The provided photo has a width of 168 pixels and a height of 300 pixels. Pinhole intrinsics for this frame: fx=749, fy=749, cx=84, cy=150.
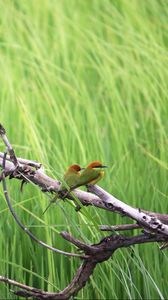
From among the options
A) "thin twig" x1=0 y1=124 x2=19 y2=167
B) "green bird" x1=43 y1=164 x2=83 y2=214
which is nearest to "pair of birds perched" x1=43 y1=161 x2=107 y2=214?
"green bird" x1=43 y1=164 x2=83 y2=214

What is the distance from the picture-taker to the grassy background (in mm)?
2650

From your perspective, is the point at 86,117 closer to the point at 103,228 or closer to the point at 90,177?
the point at 103,228

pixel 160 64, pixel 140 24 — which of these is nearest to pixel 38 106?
pixel 160 64

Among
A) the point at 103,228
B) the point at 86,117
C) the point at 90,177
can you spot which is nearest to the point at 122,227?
the point at 103,228

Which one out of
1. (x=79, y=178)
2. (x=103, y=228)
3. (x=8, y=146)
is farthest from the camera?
(x=103, y=228)

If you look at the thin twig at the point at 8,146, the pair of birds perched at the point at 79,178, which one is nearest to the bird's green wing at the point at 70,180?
the pair of birds perched at the point at 79,178

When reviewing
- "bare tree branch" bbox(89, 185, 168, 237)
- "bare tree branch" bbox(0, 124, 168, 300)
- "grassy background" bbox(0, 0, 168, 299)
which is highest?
"bare tree branch" bbox(89, 185, 168, 237)

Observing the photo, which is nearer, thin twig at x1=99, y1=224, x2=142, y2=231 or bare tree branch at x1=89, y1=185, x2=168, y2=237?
bare tree branch at x1=89, y1=185, x2=168, y2=237

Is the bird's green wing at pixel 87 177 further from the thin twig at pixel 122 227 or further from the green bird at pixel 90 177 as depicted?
the thin twig at pixel 122 227

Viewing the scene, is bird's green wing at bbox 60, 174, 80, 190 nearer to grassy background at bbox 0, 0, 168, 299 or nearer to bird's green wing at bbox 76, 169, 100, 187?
bird's green wing at bbox 76, 169, 100, 187

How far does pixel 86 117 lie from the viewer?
379 centimetres

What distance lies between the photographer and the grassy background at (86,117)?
8.70 ft

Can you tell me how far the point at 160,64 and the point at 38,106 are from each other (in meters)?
0.69

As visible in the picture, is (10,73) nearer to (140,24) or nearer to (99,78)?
(99,78)
